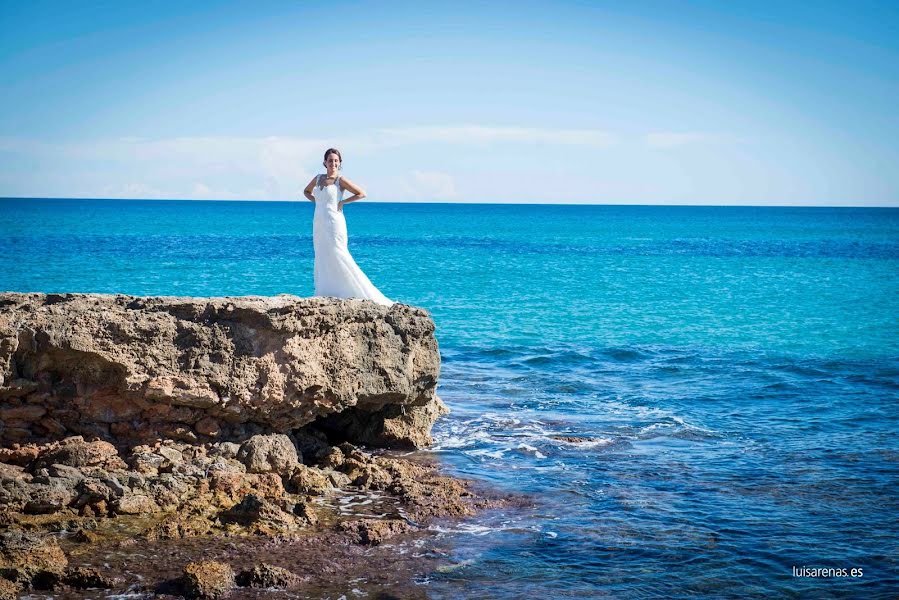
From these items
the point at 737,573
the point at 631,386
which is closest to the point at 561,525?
the point at 737,573

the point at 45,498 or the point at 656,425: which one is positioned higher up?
the point at 45,498

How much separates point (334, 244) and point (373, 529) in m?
5.22

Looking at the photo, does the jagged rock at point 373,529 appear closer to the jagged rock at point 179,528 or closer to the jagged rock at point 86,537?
the jagged rock at point 179,528

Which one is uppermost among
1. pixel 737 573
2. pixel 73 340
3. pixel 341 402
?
pixel 73 340

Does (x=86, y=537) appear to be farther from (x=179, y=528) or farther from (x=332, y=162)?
(x=332, y=162)

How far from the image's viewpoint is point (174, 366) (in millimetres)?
10688

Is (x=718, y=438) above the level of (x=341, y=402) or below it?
below

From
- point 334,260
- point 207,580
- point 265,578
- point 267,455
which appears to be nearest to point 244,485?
point 267,455

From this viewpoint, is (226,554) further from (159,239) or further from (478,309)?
(159,239)

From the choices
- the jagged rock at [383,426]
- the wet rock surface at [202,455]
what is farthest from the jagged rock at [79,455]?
the jagged rock at [383,426]

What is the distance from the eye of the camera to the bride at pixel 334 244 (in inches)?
516

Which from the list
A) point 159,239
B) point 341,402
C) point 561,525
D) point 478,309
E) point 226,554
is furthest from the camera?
point 159,239

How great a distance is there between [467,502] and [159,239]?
64027mm

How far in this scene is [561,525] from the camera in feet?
33.0
